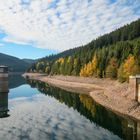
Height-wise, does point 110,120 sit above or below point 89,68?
below

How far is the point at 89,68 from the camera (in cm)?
12800

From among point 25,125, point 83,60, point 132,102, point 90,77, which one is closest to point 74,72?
point 83,60

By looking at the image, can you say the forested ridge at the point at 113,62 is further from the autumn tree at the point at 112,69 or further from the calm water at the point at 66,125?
the calm water at the point at 66,125

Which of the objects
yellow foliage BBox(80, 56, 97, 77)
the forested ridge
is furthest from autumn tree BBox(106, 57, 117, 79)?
yellow foliage BBox(80, 56, 97, 77)

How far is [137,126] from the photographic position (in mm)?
47562

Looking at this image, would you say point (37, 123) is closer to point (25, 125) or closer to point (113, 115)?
point (25, 125)

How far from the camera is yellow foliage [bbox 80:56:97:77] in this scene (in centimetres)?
12550

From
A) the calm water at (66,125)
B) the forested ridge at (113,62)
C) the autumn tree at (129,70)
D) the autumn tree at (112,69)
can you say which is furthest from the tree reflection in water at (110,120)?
the autumn tree at (112,69)

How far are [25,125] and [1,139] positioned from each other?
28.7 ft

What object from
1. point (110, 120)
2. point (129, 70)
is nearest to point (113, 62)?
point (129, 70)

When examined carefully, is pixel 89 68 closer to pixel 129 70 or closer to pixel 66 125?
pixel 129 70

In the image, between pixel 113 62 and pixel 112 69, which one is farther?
pixel 113 62

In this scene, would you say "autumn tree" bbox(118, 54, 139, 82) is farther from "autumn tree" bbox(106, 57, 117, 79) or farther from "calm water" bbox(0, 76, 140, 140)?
"calm water" bbox(0, 76, 140, 140)

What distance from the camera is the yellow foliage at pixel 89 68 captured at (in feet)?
412
